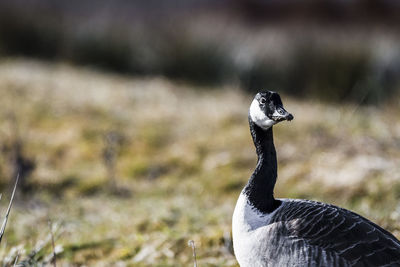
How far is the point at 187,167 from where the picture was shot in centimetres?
716

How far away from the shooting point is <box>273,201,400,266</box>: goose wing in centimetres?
275

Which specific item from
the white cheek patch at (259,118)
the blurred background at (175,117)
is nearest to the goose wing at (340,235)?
the white cheek patch at (259,118)

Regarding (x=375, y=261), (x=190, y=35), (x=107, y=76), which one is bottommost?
(x=107, y=76)

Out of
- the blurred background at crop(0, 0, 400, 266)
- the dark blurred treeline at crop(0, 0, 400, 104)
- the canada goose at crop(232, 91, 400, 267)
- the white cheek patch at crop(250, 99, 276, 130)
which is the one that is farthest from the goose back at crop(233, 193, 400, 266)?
the dark blurred treeline at crop(0, 0, 400, 104)

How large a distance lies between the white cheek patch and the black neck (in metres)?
0.05

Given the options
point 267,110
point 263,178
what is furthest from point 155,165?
point 267,110

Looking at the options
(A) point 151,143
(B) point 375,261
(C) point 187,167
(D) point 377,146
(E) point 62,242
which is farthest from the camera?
(A) point 151,143

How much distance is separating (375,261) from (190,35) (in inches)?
386

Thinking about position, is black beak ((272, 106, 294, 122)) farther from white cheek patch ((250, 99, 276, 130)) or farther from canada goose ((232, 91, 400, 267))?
white cheek patch ((250, 99, 276, 130))

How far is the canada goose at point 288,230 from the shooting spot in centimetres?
278

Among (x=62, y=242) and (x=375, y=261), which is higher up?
(x=375, y=261)

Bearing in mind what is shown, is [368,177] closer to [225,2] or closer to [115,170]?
[115,170]

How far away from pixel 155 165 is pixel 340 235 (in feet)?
15.0

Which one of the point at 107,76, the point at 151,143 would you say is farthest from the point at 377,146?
the point at 107,76
